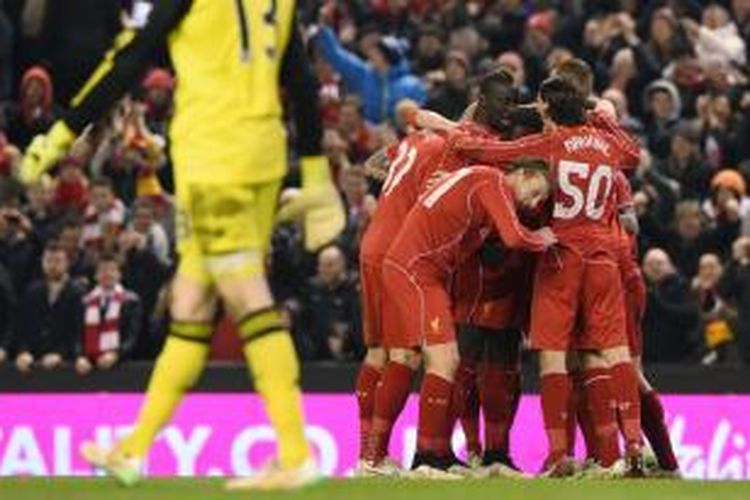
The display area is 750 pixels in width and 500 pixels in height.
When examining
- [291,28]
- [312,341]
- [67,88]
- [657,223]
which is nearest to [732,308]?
[657,223]

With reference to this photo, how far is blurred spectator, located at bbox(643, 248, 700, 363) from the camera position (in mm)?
21781

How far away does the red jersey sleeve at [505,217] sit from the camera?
15.8m

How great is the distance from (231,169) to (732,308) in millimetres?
9401

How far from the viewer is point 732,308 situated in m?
21.8

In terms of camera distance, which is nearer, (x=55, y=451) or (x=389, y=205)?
(x=389, y=205)

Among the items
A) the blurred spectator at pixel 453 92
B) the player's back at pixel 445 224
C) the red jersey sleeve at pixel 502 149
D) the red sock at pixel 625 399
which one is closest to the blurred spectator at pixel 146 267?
the blurred spectator at pixel 453 92

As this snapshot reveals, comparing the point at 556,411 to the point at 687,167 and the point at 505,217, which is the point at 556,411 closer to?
the point at 505,217

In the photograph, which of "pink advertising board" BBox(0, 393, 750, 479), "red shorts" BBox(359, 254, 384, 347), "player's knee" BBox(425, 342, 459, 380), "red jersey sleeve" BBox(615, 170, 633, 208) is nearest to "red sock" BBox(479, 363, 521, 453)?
"red shorts" BBox(359, 254, 384, 347)

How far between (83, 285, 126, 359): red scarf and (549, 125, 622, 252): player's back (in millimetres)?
5892

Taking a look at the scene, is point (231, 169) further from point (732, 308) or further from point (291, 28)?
point (732, 308)

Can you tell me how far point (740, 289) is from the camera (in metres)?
21.9

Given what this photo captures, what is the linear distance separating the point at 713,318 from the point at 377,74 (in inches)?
222

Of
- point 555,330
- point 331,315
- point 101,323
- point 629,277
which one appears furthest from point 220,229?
point 331,315

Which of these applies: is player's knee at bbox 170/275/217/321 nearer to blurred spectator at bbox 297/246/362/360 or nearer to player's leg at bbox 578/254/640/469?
player's leg at bbox 578/254/640/469
